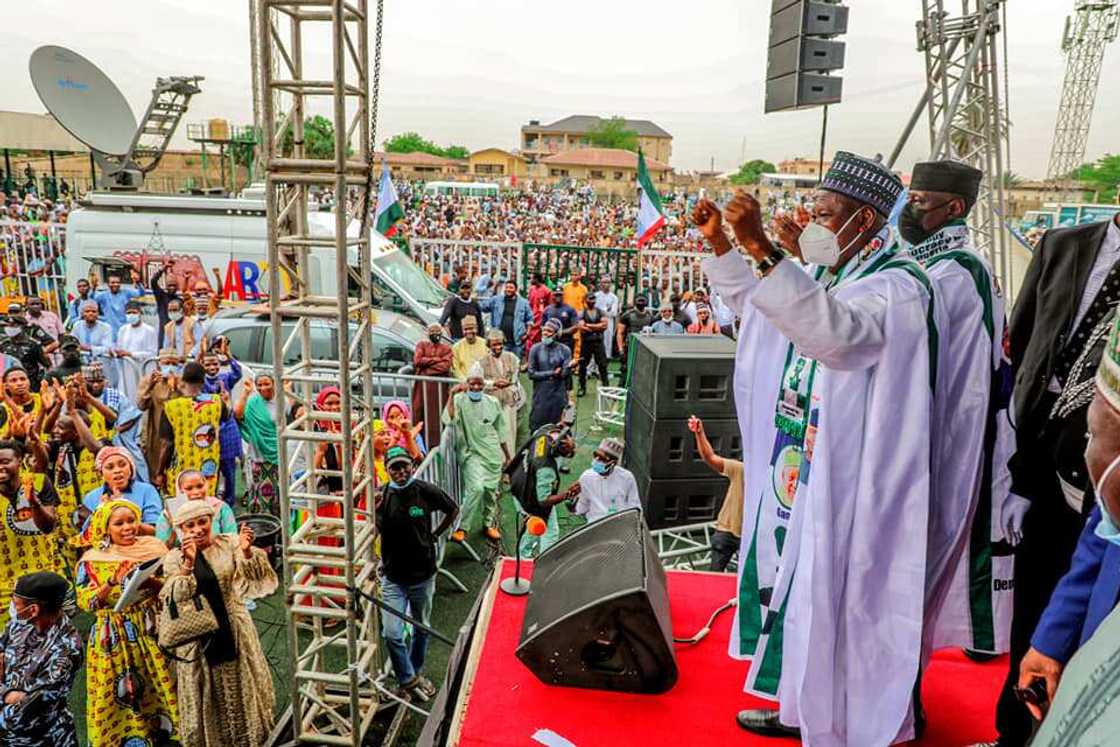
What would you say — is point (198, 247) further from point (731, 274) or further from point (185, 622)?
point (731, 274)

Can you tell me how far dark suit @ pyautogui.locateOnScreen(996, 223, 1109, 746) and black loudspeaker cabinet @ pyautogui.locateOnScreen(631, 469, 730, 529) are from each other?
4.26m

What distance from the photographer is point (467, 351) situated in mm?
8047

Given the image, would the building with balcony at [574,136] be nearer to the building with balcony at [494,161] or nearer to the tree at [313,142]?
the building with balcony at [494,161]

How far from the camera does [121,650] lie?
3930 millimetres

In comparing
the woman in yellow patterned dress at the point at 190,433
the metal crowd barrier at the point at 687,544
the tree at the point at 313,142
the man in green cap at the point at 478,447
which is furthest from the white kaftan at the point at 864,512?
the woman in yellow patterned dress at the point at 190,433

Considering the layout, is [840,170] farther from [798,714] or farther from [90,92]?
[90,92]

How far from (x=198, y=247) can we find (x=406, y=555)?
756 cm

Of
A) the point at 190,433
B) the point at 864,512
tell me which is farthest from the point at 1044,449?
the point at 190,433

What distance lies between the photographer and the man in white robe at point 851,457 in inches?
78.4

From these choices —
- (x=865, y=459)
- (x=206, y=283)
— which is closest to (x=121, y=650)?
(x=865, y=459)

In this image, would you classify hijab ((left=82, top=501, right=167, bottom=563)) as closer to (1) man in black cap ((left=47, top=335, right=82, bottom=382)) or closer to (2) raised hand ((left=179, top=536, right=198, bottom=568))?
(2) raised hand ((left=179, top=536, right=198, bottom=568))

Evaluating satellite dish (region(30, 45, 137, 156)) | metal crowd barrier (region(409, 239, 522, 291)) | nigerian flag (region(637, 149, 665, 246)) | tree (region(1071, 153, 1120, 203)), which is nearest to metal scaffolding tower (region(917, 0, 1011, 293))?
nigerian flag (region(637, 149, 665, 246))

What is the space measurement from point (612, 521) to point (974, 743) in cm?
158

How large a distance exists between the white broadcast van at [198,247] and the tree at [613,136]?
8754 centimetres
